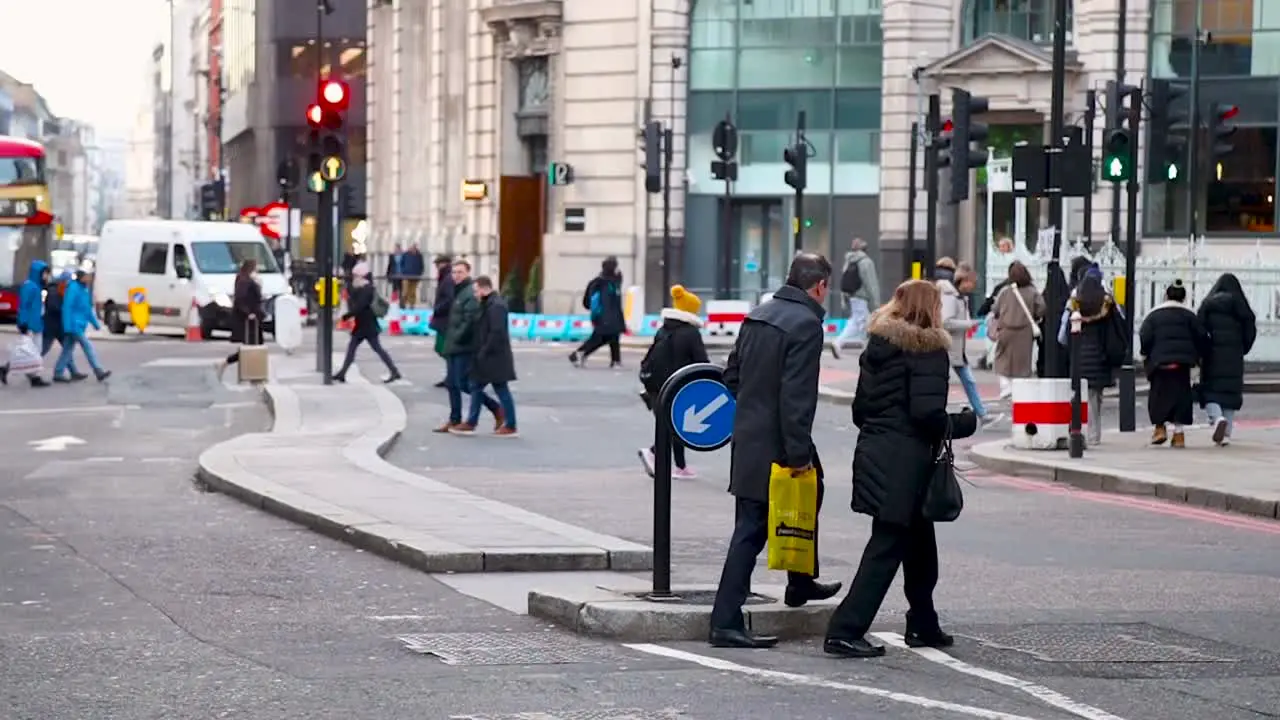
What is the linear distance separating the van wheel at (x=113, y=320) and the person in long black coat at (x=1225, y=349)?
29.7 meters

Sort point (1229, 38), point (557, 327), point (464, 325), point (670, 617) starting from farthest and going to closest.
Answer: point (557, 327) → point (1229, 38) → point (464, 325) → point (670, 617)

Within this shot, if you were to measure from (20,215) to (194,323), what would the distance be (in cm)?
795

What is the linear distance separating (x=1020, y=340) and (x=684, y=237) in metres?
25.6

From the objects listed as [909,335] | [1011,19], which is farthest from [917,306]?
[1011,19]

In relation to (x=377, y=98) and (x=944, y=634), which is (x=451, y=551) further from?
(x=377, y=98)

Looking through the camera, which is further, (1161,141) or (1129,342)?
(1161,141)

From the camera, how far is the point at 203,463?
1897 cm

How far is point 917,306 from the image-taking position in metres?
9.98

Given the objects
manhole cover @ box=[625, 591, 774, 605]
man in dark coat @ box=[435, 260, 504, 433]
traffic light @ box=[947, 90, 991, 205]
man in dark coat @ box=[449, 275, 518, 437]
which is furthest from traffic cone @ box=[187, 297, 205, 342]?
manhole cover @ box=[625, 591, 774, 605]

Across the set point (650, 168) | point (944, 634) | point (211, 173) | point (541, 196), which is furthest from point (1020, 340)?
point (211, 173)

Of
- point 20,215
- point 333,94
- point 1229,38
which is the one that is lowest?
point 20,215

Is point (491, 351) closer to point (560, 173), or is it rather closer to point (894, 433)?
point (894, 433)

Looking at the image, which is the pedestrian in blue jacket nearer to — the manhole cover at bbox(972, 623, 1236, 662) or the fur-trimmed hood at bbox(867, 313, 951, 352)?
the manhole cover at bbox(972, 623, 1236, 662)

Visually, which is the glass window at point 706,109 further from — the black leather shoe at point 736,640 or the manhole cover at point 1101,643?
the black leather shoe at point 736,640
